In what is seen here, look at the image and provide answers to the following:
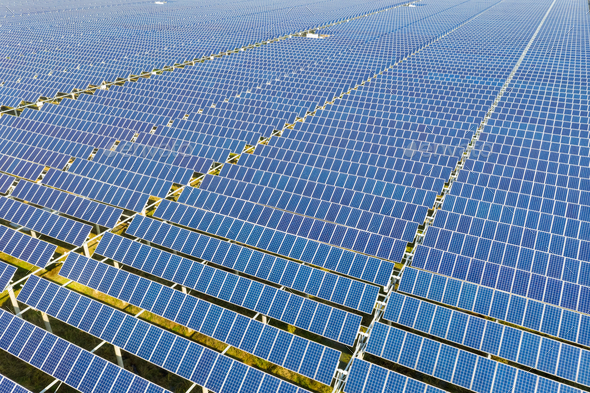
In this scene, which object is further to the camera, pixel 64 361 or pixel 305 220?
pixel 305 220

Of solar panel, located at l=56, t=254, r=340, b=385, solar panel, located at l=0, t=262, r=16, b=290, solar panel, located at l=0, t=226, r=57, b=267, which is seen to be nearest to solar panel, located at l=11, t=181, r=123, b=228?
solar panel, located at l=0, t=226, r=57, b=267

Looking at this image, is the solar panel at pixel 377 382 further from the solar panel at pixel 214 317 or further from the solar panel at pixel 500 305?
the solar panel at pixel 500 305

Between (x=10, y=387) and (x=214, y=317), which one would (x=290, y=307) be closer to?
(x=214, y=317)

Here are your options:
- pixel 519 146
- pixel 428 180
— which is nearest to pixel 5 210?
pixel 428 180

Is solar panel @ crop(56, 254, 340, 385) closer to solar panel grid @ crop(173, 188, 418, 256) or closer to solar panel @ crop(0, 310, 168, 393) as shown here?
solar panel @ crop(0, 310, 168, 393)

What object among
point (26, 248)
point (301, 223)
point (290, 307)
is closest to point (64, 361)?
point (26, 248)
